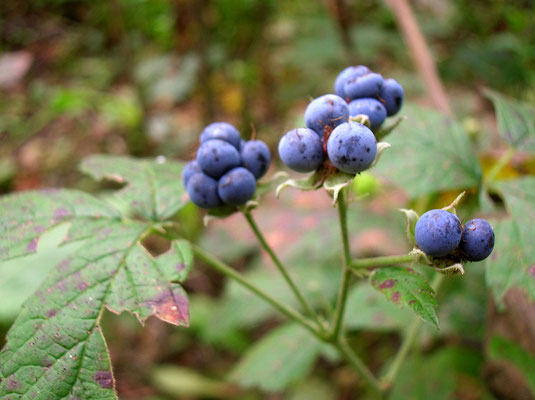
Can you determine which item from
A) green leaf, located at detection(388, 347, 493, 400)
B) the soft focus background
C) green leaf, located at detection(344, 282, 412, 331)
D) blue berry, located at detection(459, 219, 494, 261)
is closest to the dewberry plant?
blue berry, located at detection(459, 219, 494, 261)

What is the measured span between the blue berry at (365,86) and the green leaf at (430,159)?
27.3 inches

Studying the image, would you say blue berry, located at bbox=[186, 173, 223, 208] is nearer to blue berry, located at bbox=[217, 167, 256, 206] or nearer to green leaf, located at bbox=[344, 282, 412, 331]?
blue berry, located at bbox=[217, 167, 256, 206]

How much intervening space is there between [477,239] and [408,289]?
24cm

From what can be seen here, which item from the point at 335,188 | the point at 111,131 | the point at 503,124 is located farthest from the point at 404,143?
the point at 111,131

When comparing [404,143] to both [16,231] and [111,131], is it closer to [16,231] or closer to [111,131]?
[16,231]

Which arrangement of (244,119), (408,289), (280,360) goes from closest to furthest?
(408,289), (280,360), (244,119)

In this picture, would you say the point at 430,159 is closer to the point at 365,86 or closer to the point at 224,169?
the point at 365,86

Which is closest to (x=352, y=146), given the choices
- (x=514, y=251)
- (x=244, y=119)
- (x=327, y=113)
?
(x=327, y=113)

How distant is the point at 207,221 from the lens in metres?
1.73

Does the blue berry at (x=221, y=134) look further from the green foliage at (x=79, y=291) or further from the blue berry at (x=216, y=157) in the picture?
the green foliage at (x=79, y=291)

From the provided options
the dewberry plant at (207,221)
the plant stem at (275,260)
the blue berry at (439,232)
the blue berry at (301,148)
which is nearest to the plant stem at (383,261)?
the dewberry plant at (207,221)

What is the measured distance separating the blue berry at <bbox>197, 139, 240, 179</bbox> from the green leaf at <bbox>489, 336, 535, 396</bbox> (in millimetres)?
1809

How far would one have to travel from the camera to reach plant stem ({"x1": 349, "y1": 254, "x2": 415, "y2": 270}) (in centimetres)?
144

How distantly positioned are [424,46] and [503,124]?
4.80 ft
